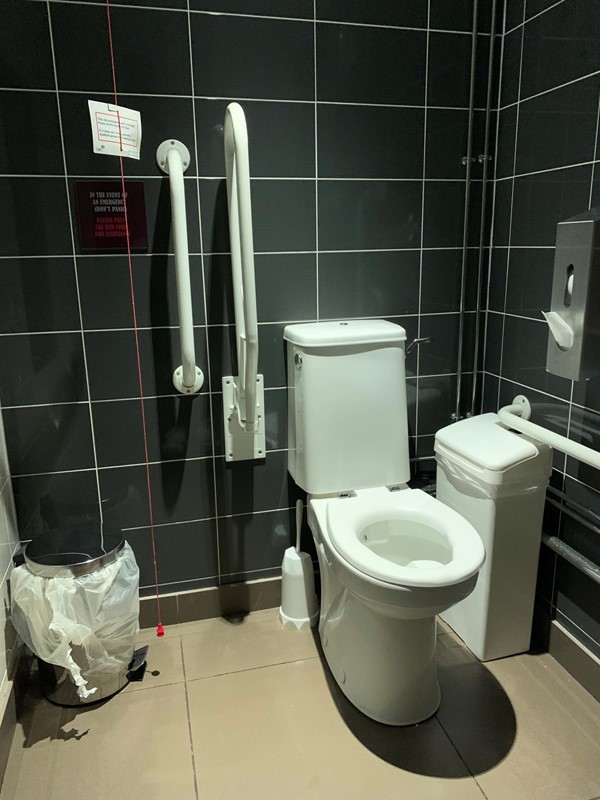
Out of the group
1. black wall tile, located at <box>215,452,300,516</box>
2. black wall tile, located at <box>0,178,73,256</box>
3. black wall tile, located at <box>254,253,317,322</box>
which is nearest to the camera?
black wall tile, located at <box>0,178,73,256</box>

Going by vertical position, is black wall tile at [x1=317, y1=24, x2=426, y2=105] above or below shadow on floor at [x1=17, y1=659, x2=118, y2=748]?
above

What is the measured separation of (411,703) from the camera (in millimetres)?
1467

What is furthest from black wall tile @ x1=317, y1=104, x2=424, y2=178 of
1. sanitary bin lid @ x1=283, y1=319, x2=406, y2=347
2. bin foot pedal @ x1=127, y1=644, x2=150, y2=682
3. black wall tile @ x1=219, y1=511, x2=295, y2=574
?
bin foot pedal @ x1=127, y1=644, x2=150, y2=682

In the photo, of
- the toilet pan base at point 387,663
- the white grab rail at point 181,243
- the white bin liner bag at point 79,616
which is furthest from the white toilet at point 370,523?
the white bin liner bag at point 79,616

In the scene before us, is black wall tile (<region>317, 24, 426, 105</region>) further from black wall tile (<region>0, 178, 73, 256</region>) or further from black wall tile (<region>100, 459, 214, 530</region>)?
black wall tile (<region>100, 459, 214, 530</region>)

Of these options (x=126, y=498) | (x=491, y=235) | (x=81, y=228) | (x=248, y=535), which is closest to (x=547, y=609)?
(x=248, y=535)

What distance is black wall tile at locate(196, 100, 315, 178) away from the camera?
1581mm

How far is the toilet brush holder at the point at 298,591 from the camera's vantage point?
1.83 metres

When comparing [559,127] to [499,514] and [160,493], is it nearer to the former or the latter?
[499,514]

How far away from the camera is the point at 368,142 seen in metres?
1.71

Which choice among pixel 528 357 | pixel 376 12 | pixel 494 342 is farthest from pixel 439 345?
pixel 376 12

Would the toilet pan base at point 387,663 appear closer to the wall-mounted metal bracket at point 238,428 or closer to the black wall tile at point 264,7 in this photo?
the wall-mounted metal bracket at point 238,428

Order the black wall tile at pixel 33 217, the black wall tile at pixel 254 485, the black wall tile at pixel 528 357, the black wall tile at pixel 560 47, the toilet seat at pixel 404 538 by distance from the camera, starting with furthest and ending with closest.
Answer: the black wall tile at pixel 254 485 < the black wall tile at pixel 528 357 < the black wall tile at pixel 33 217 < the black wall tile at pixel 560 47 < the toilet seat at pixel 404 538

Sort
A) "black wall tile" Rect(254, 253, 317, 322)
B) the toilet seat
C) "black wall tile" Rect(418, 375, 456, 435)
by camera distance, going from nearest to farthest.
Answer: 1. the toilet seat
2. "black wall tile" Rect(254, 253, 317, 322)
3. "black wall tile" Rect(418, 375, 456, 435)
